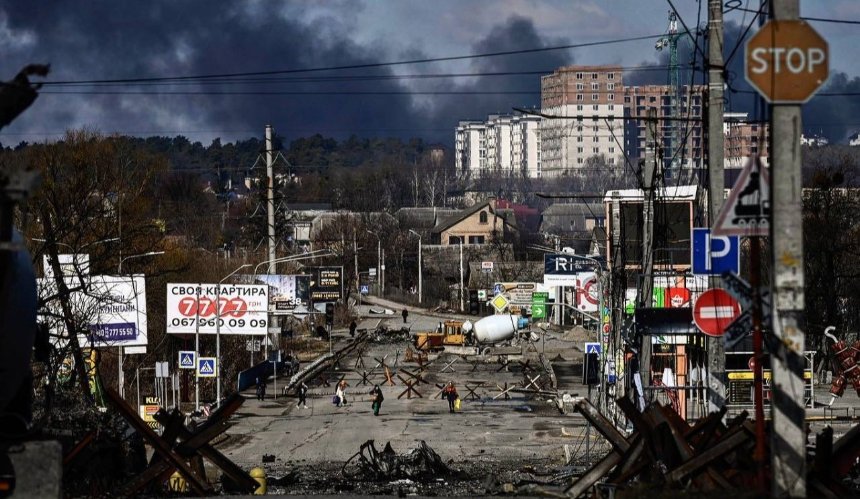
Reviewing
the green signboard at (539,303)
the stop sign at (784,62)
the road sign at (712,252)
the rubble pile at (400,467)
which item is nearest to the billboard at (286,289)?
the green signboard at (539,303)

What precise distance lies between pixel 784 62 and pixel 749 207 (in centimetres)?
135

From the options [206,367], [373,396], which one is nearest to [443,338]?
[373,396]

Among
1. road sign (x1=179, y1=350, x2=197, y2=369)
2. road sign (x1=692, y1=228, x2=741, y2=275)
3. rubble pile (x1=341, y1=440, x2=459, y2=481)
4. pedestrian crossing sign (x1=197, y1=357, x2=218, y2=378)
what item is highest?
road sign (x1=692, y1=228, x2=741, y2=275)

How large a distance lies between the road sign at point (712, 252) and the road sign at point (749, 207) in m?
8.63

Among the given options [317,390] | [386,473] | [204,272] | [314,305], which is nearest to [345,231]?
[314,305]

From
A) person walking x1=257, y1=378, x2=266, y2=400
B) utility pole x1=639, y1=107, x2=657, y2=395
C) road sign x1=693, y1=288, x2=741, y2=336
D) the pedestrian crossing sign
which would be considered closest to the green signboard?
person walking x1=257, y1=378, x2=266, y2=400

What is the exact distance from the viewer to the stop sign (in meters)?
11.5

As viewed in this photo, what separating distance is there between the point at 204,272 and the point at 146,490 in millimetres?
66225

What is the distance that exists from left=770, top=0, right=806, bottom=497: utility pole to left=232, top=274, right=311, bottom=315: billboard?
63.8 meters

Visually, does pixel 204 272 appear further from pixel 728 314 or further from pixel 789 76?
pixel 789 76

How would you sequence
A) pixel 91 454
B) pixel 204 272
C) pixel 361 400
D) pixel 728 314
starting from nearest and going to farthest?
pixel 91 454
pixel 728 314
pixel 361 400
pixel 204 272

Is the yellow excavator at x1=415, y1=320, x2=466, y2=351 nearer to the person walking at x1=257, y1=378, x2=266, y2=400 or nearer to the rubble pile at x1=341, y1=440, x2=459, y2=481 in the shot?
the person walking at x1=257, y1=378, x2=266, y2=400

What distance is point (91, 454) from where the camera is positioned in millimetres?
17438

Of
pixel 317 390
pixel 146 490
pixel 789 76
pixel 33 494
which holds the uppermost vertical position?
pixel 789 76
